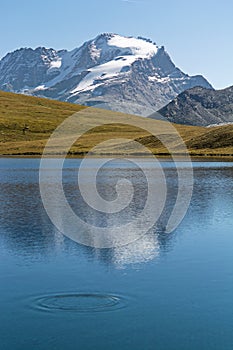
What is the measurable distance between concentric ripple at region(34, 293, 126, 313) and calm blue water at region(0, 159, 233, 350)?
45 mm

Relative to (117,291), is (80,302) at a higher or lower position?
lower

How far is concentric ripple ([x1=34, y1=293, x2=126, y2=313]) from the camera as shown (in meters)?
26.2

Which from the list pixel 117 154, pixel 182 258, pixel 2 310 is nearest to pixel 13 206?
pixel 182 258

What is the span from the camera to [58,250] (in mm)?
37406

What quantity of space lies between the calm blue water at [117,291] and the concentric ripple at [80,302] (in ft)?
0.15

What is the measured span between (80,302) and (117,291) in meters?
2.24

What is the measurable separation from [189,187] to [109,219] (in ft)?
93.7

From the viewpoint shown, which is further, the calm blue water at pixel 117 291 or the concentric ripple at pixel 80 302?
the concentric ripple at pixel 80 302

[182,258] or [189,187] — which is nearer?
[182,258]

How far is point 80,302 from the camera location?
Answer: 27.0 m

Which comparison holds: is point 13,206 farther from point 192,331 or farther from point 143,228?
point 192,331

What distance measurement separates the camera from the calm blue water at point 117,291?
23.1m

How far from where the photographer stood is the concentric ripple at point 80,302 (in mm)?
26234

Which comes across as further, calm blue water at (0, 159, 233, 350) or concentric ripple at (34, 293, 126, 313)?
concentric ripple at (34, 293, 126, 313)
